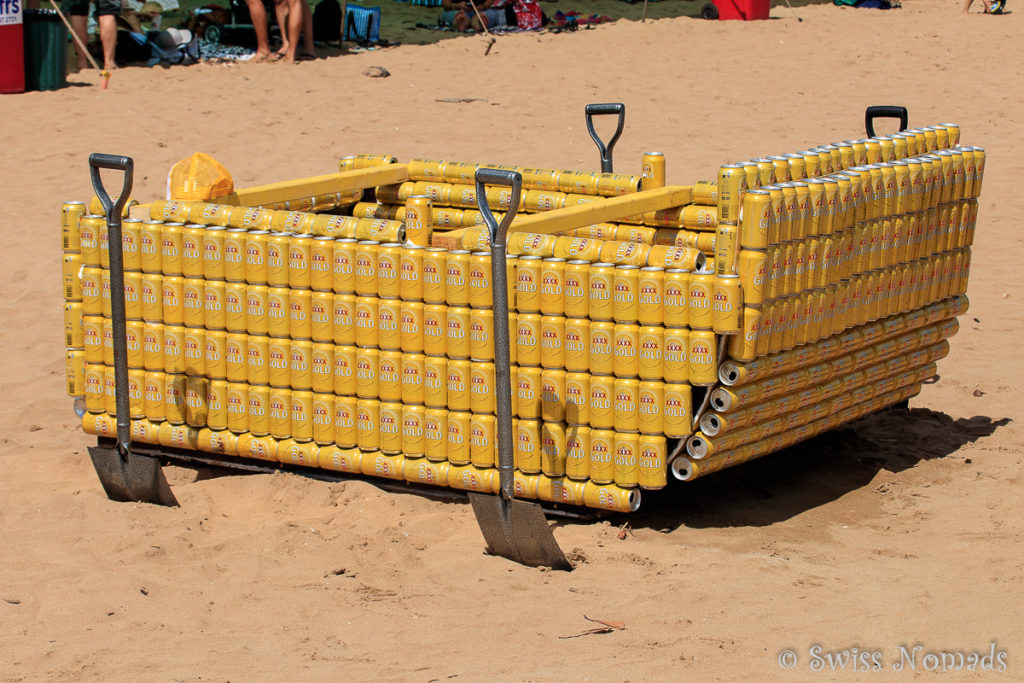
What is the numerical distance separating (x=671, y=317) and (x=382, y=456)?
1.86 metres

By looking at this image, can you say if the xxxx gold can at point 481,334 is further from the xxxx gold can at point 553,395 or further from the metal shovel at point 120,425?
the metal shovel at point 120,425

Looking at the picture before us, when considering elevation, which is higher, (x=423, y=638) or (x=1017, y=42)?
(x=1017, y=42)

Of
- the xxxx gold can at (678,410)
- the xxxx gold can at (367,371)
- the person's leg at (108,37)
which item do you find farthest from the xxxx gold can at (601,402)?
the person's leg at (108,37)

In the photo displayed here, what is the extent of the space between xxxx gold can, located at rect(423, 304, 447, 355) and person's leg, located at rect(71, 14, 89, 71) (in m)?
13.2

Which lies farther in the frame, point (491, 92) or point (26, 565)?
point (491, 92)

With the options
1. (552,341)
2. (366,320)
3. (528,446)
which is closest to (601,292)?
(552,341)

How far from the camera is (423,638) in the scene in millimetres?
6160

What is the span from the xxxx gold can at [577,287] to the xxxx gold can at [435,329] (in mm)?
694

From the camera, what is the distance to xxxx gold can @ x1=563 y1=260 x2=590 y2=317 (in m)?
6.92

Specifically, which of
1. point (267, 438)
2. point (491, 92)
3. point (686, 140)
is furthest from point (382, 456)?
point (491, 92)

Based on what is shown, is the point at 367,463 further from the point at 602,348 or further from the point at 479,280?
the point at 602,348

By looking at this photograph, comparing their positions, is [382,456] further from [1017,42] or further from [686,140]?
[1017,42]

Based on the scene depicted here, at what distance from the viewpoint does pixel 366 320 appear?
7469 mm

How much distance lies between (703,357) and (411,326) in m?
1.59
